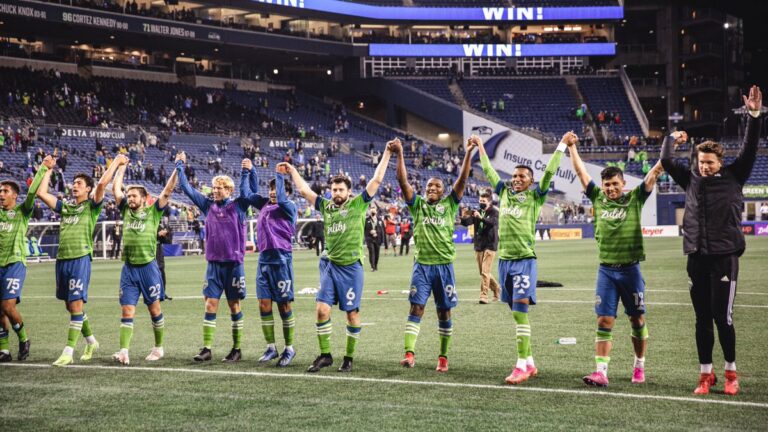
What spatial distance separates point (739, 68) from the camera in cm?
9281

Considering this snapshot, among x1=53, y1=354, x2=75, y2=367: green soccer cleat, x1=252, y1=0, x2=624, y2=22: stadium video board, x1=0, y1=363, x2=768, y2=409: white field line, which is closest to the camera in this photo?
x1=0, y1=363, x2=768, y2=409: white field line

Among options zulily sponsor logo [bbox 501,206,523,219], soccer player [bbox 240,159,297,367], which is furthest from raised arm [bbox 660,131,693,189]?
soccer player [bbox 240,159,297,367]

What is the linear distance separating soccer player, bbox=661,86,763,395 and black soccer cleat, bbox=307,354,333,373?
4.19 m

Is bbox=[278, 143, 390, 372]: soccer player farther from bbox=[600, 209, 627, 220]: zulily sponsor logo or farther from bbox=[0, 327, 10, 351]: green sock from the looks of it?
bbox=[0, 327, 10, 351]: green sock

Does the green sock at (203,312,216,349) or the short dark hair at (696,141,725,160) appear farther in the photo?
the green sock at (203,312,216,349)

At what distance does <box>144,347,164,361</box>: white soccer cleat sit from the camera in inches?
440

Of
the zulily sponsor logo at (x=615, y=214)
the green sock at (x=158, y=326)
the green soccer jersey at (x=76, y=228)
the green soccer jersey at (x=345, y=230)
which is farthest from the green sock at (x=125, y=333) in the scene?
the zulily sponsor logo at (x=615, y=214)

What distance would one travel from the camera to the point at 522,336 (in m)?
9.52

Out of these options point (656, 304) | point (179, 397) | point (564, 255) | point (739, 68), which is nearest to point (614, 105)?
point (739, 68)

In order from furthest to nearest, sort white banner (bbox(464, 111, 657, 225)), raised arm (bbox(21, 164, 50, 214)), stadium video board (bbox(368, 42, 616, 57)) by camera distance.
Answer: stadium video board (bbox(368, 42, 616, 57)), white banner (bbox(464, 111, 657, 225)), raised arm (bbox(21, 164, 50, 214))

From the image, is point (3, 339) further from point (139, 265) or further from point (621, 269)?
point (621, 269)

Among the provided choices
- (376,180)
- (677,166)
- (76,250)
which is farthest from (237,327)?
(677,166)

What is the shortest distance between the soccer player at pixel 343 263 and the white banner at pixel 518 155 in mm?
54631

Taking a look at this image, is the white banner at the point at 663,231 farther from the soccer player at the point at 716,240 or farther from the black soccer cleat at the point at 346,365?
the soccer player at the point at 716,240
